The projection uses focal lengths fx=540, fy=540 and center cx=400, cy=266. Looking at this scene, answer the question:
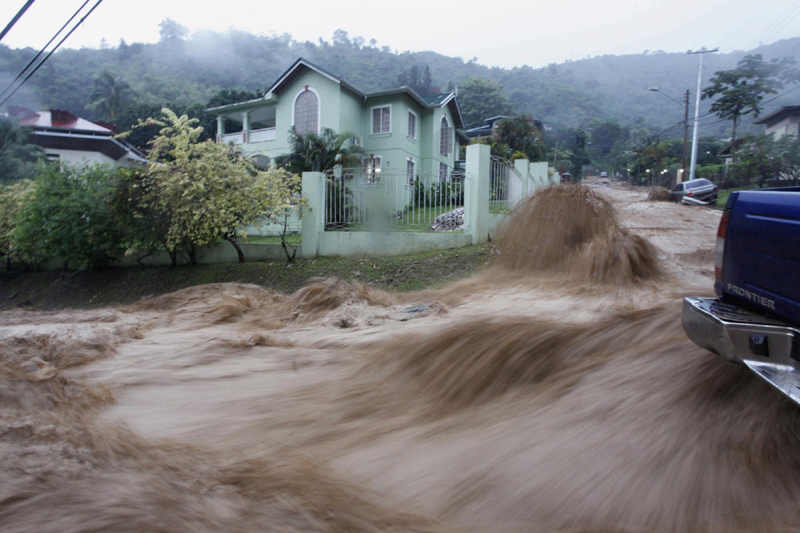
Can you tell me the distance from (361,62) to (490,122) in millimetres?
59607

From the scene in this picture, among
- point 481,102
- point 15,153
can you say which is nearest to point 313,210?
point 15,153

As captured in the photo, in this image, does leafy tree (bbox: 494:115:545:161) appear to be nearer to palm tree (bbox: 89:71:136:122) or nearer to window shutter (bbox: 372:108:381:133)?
window shutter (bbox: 372:108:381:133)

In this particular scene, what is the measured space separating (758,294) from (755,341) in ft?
1.52

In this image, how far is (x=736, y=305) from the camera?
3014 mm

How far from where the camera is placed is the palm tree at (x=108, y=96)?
6097cm

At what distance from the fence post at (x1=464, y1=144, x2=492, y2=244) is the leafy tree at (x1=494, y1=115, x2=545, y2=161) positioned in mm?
26498

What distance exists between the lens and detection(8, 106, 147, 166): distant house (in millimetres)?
33438

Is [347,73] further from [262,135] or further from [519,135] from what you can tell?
[262,135]

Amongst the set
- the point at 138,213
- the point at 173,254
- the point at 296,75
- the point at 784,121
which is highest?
the point at 296,75

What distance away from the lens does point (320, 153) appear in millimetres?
21234

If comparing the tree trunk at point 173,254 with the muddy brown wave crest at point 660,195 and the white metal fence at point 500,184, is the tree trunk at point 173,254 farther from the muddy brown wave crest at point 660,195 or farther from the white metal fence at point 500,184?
the muddy brown wave crest at point 660,195

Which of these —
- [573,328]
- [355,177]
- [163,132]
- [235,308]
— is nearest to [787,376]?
[573,328]

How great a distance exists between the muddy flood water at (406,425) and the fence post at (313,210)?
7.80 meters

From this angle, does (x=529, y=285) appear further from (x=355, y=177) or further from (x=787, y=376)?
(x=355, y=177)
